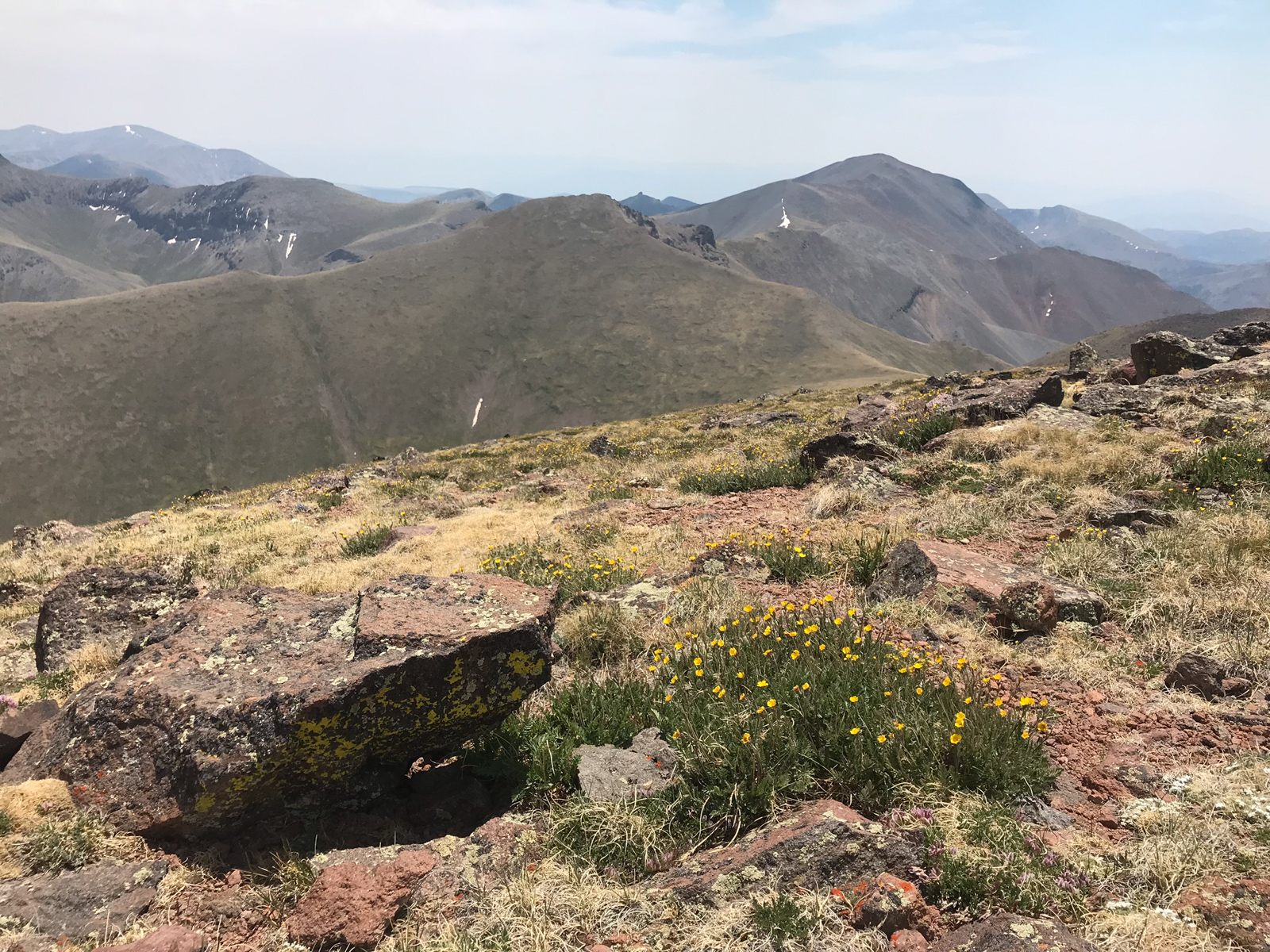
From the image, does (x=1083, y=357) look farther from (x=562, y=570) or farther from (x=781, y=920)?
(x=781, y=920)

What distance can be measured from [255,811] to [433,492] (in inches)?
561

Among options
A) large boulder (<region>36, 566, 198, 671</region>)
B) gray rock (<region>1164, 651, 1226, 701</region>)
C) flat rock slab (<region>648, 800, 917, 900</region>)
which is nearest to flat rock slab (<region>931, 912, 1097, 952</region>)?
flat rock slab (<region>648, 800, 917, 900</region>)

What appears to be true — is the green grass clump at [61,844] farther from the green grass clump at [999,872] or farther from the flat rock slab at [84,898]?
the green grass clump at [999,872]

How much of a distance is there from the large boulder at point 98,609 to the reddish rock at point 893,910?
27.8 ft

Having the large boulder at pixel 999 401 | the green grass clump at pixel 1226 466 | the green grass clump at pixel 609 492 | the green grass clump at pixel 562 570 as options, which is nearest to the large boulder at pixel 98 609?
the green grass clump at pixel 562 570

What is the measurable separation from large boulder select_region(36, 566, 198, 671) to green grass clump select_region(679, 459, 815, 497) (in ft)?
30.4

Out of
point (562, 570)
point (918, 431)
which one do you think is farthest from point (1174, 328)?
point (562, 570)

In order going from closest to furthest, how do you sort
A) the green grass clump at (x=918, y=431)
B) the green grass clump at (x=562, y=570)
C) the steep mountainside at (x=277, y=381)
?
the green grass clump at (x=562, y=570)
the green grass clump at (x=918, y=431)
the steep mountainside at (x=277, y=381)

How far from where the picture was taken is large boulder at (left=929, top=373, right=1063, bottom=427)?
1494 centimetres

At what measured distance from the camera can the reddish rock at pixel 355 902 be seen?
147 inches

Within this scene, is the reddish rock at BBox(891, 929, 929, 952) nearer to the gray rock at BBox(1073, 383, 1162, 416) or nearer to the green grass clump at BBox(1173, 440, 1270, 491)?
the green grass clump at BBox(1173, 440, 1270, 491)

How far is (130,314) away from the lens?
174 m

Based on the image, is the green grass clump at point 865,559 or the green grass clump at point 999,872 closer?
the green grass clump at point 999,872

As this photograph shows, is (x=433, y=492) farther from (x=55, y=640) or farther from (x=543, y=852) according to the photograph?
(x=543, y=852)
